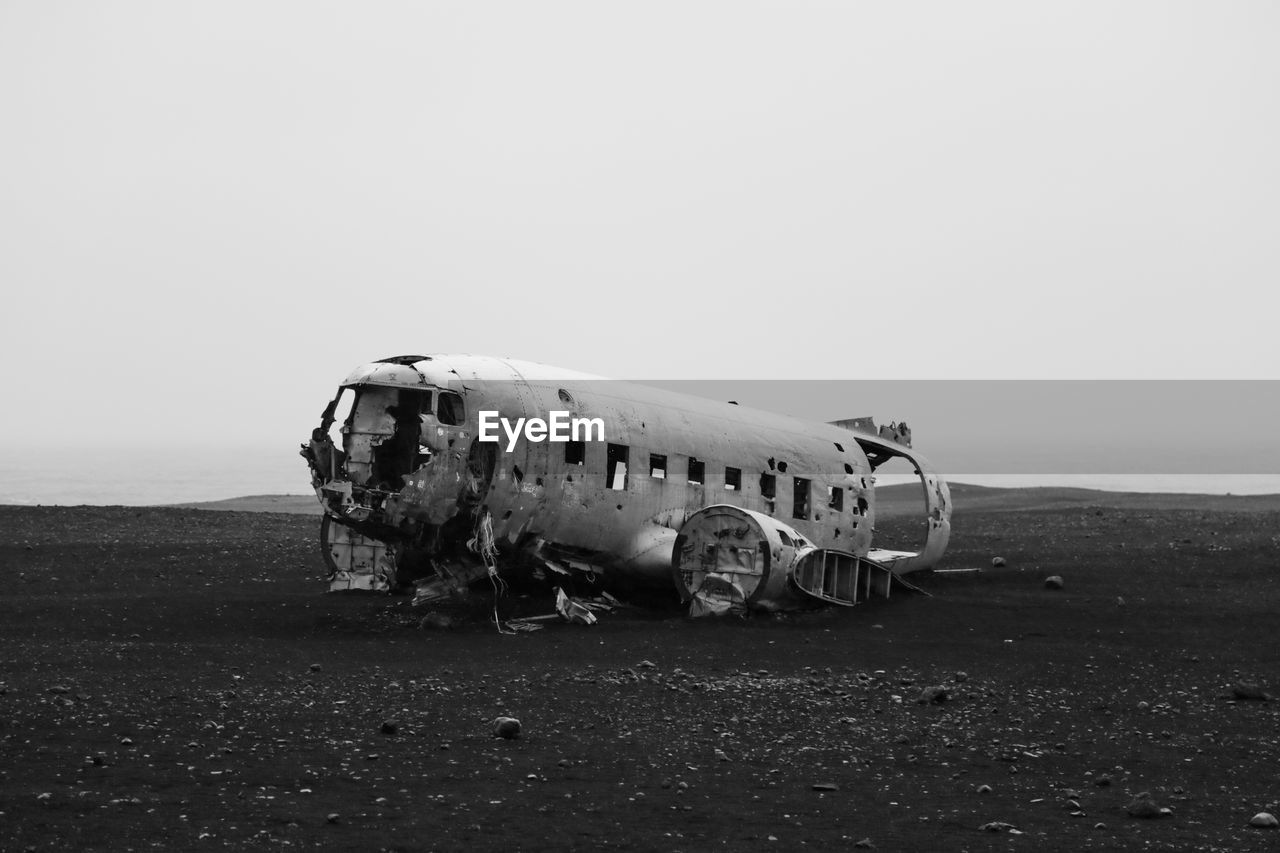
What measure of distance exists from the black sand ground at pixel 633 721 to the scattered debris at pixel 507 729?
0.13 meters

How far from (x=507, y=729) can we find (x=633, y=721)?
4.98ft

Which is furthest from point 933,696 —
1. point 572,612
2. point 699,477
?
point 699,477

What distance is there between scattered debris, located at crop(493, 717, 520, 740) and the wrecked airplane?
20.7 ft

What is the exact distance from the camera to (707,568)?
72.3 ft

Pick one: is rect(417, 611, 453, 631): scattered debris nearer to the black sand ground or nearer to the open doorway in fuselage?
the black sand ground

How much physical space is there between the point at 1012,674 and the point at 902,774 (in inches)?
222

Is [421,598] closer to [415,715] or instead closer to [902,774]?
[415,715]

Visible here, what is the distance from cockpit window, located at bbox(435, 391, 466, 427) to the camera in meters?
20.1

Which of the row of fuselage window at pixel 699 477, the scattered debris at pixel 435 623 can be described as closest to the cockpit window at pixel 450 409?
the row of fuselage window at pixel 699 477

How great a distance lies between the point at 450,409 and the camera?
20234 millimetres

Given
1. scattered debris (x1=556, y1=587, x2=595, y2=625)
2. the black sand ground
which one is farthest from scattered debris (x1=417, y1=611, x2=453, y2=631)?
scattered debris (x1=556, y1=587, x2=595, y2=625)

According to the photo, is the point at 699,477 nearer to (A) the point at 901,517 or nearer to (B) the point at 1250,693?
(B) the point at 1250,693

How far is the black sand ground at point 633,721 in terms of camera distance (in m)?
10.7

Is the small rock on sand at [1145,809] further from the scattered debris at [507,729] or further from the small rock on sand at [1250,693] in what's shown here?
the small rock on sand at [1250,693]
